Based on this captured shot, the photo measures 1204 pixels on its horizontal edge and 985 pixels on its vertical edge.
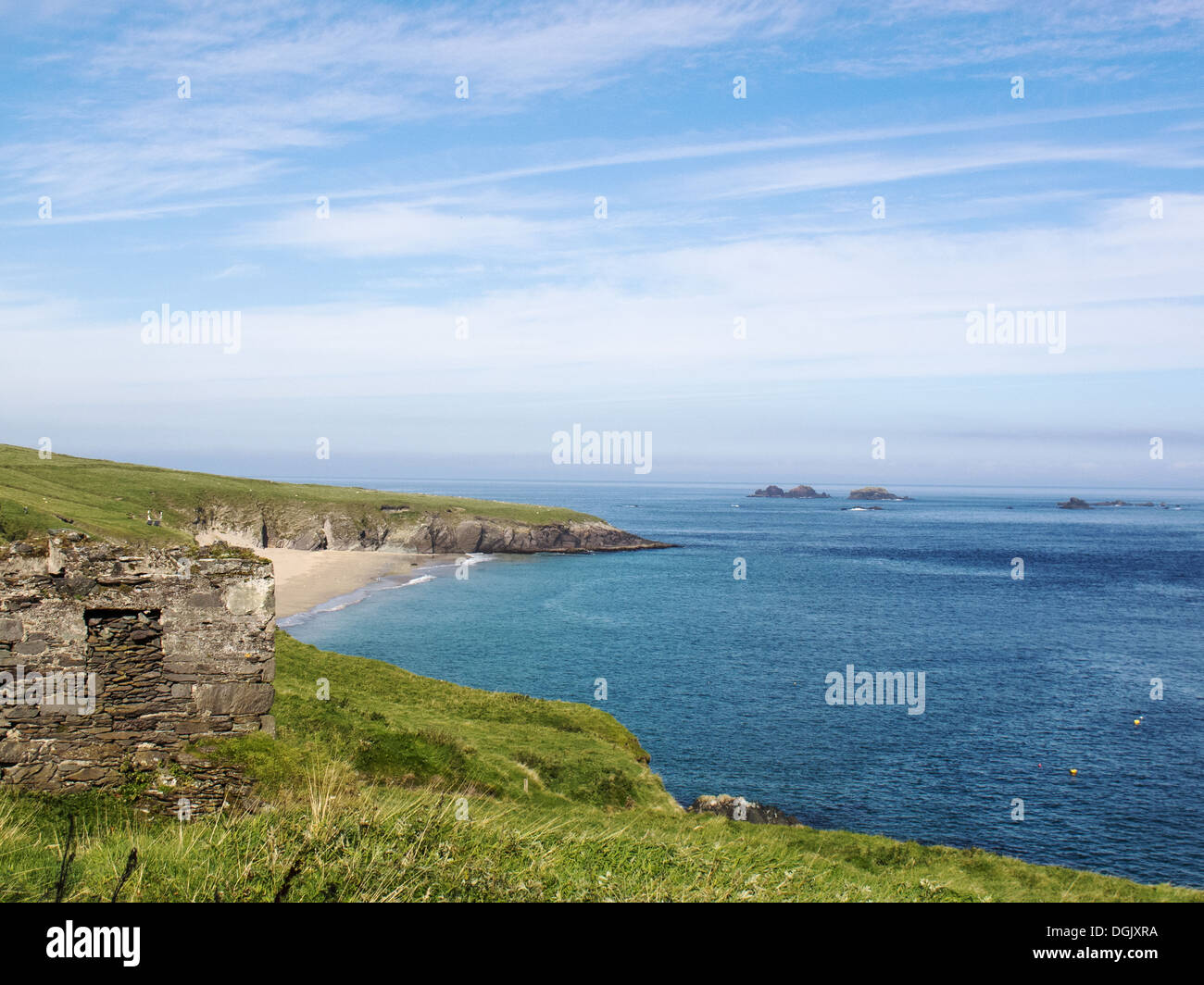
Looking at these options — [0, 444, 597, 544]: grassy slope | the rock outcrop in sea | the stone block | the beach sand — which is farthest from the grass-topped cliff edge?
the stone block

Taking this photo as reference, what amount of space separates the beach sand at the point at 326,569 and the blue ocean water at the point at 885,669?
504 centimetres

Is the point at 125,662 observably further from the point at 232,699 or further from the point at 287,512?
the point at 287,512

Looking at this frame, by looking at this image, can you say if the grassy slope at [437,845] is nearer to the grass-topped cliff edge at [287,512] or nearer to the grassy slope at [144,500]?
the grassy slope at [144,500]

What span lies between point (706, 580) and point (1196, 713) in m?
63.6

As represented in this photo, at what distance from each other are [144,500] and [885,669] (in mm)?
102163

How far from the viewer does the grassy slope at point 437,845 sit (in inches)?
372

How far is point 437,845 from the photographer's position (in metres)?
10.5

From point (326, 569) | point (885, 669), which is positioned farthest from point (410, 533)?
point (885, 669)

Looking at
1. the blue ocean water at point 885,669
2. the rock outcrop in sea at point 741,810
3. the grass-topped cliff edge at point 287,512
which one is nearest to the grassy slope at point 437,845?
the rock outcrop in sea at point 741,810

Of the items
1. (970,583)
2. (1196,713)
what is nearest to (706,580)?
(970,583)

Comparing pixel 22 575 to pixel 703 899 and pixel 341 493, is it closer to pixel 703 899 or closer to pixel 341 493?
pixel 703 899

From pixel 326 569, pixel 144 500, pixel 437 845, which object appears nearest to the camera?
pixel 437 845

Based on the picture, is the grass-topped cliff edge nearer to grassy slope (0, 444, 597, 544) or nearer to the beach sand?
grassy slope (0, 444, 597, 544)
